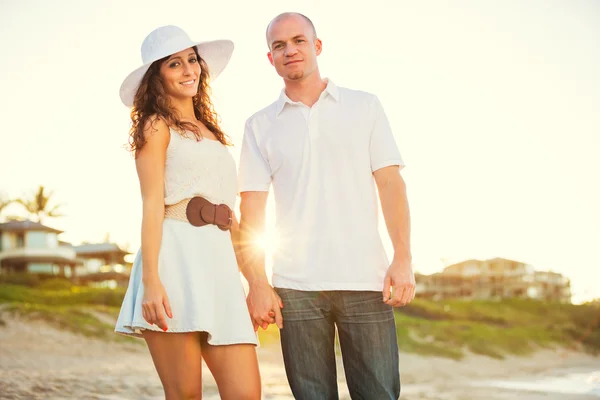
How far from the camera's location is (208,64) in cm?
370

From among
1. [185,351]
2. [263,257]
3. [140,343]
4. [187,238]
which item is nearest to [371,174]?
[263,257]

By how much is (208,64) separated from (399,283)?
53.7 inches

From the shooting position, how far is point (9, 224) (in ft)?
124

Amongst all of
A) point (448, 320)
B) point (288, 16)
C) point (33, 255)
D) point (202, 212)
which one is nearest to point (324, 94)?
point (288, 16)

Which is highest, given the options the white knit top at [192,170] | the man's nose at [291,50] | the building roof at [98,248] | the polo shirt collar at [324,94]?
the building roof at [98,248]

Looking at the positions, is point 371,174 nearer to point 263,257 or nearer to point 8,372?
point 263,257

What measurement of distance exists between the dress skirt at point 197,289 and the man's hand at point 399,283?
594mm

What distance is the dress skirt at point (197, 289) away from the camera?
10.2 ft

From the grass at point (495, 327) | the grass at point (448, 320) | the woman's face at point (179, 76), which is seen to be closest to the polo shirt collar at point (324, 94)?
the woman's face at point (179, 76)

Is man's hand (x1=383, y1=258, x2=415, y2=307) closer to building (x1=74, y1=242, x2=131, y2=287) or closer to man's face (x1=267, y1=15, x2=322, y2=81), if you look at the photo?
man's face (x1=267, y1=15, x2=322, y2=81)

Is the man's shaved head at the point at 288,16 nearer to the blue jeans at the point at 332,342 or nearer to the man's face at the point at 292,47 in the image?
the man's face at the point at 292,47

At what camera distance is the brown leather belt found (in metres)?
3.19

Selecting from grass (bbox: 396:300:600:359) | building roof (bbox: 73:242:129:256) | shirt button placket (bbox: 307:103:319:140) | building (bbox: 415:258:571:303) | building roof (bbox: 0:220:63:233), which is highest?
building roof (bbox: 0:220:63:233)

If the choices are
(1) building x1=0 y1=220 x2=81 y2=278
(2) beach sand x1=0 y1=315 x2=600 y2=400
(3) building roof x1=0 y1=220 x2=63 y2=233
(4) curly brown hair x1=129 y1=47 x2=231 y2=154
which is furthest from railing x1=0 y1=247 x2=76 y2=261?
(4) curly brown hair x1=129 y1=47 x2=231 y2=154
